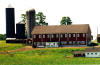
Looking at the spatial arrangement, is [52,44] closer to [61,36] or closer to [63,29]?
[61,36]

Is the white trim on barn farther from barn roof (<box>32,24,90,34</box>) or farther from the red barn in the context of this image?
barn roof (<box>32,24,90,34</box>)

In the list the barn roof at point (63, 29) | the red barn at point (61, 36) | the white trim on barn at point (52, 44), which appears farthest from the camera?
the white trim on barn at point (52, 44)

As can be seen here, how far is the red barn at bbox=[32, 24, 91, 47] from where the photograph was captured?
8831 cm

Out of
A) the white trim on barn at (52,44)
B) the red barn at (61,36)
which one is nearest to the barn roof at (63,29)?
the red barn at (61,36)

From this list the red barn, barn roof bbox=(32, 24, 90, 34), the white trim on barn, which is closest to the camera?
the red barn

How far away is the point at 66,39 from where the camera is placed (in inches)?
3536

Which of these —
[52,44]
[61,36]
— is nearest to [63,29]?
[61,36]

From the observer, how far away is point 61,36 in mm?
90000

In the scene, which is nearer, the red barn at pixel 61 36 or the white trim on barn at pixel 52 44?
the red barn at pixel 61 36

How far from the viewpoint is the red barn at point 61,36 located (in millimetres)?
88312

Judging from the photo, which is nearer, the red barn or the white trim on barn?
the red barn

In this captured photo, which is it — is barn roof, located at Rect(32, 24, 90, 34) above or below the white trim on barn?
above

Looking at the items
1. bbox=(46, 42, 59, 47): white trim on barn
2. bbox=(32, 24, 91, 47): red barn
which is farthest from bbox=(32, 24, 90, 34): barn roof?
bbox=(46, 42, 59, 47): white trim on barn

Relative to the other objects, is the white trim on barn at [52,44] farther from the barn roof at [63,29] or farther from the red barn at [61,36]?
the barn roof at [63,29]
